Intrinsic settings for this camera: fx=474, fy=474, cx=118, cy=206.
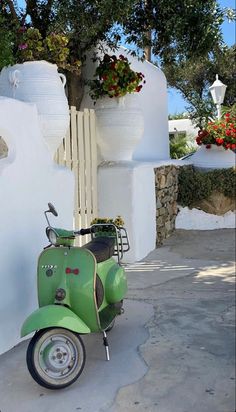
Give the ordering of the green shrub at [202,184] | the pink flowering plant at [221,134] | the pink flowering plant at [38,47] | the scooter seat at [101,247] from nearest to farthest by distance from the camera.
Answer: the scooter seat at [101,247]
the pink flowering plant at [38,47]
the green shrub at [202,184]
the pink flowering plant at [221,134]

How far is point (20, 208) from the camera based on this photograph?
11.6 ft

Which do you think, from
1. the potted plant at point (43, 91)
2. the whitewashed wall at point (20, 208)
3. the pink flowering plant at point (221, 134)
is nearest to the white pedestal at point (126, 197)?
the potted plant at point (43, 91)

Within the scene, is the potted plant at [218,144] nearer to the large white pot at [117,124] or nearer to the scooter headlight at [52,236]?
the large white pot at [117,124]

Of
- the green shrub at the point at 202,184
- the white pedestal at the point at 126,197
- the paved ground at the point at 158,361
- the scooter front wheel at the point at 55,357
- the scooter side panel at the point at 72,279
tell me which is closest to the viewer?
the paved ground at the point at 158,361

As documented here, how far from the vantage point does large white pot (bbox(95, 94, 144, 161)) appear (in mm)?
6312

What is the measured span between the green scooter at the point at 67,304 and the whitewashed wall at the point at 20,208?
15.2 inches

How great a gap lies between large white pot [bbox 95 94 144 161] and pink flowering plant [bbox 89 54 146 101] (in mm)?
141

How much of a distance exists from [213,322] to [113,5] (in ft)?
12.2

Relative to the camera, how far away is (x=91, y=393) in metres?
2.77

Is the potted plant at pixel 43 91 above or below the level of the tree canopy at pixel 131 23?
below

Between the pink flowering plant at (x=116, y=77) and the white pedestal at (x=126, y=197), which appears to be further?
the white pedestal at (x=126, y=197)

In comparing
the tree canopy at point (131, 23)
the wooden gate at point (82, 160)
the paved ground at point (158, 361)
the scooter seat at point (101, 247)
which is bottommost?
the paved ground at point (158, 361)

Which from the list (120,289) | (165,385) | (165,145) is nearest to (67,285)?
(120,289)

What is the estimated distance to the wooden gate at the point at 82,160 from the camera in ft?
19.0
